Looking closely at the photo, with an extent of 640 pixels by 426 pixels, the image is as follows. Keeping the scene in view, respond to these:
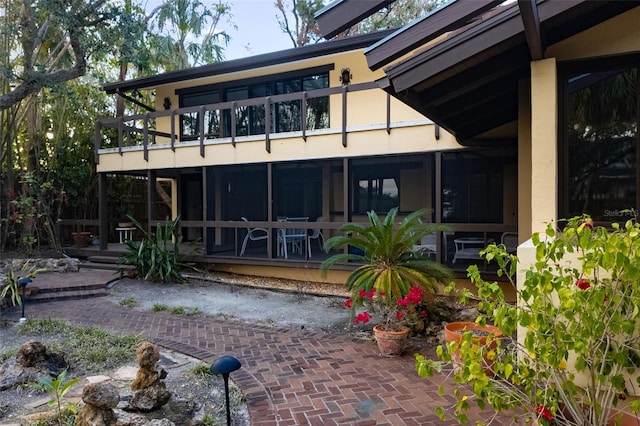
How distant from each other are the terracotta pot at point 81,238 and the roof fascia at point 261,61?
4.39m

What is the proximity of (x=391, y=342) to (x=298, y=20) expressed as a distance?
54.4ft

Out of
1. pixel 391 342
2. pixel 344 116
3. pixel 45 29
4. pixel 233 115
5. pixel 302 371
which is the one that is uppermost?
pixel 45 29

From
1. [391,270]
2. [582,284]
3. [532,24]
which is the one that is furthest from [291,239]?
[582,284]

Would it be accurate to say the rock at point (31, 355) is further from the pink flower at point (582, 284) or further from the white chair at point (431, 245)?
the white chair at point (431, 245)

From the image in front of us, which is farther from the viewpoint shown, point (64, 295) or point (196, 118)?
point (196, 118)

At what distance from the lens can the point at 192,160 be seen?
10383 millimetres

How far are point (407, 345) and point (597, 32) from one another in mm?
3678

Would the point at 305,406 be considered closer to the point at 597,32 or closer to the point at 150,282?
the point at 597,32

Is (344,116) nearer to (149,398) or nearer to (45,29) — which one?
(149,398)

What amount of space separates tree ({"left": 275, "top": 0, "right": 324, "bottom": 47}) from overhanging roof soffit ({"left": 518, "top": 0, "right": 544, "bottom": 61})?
1531 cm

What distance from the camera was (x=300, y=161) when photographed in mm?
9359

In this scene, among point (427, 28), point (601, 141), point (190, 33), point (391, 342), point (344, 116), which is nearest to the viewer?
point (427, 28)

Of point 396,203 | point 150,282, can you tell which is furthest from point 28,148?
point 396,203

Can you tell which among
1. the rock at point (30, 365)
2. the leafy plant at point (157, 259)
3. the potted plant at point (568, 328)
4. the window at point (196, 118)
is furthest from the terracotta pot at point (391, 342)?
the window at point (196, 118)
